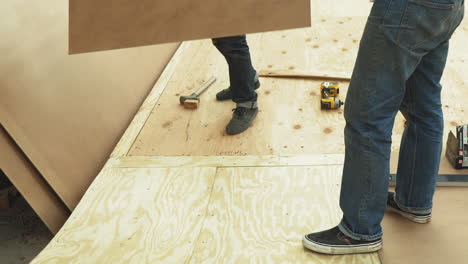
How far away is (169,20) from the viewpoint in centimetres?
138

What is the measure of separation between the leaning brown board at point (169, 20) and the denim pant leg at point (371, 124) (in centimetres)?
21

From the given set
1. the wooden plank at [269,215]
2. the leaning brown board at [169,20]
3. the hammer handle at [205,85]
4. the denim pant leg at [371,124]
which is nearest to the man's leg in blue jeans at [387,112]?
the denim pant leg at [371,124]

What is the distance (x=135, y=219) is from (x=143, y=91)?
1138 mm

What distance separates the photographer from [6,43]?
1856mm

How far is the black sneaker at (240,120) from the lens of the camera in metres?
2.36

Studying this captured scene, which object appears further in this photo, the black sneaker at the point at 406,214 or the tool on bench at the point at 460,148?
the tool on bench at the point at 460,148

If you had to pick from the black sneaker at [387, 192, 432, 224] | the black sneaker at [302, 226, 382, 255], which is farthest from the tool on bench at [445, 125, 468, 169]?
the black sneaker at [302, 226, 382, 255]

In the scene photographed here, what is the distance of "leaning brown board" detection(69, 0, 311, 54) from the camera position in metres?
1.34

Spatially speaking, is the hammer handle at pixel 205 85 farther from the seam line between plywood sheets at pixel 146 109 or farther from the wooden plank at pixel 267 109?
the seam line between plywood sheets at pixel 146 109

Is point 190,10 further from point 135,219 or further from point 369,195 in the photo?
point 135,219

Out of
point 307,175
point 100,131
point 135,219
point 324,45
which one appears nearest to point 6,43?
point 100,131

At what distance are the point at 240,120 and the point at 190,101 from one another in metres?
0.36

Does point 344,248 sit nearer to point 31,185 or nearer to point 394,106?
point 394,106

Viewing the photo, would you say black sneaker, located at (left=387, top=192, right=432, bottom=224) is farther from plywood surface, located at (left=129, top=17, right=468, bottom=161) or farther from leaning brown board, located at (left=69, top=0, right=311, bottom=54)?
leaning brown board, located at (left=69, top=0, right=311, bottom=54)
